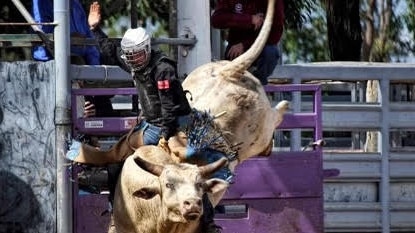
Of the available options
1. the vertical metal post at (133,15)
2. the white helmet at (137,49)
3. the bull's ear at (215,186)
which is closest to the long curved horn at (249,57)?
the white helmet at (137,49)

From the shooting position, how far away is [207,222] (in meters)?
9.77

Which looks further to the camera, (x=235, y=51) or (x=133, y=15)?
(x=133, y=15)

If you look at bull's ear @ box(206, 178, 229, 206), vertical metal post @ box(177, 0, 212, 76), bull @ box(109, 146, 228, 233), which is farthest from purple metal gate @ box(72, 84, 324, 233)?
bull's ear @ box(206, 178, 229, 206)

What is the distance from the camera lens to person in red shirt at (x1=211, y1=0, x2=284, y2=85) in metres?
11.6

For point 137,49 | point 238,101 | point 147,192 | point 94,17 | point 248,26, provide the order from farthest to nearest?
point 248,26 → point 94,17 → point 238,101 → point 137,49 → point 147,192

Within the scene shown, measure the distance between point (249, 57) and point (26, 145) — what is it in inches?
77.6

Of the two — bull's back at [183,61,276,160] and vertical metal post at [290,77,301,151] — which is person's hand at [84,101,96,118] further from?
vertical metal post at [290,77,301,151]

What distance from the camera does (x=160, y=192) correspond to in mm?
9383

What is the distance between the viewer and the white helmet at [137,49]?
10211mm

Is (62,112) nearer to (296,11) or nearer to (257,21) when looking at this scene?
(257,21)

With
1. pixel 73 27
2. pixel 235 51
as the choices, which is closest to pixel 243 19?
pixel 235 51

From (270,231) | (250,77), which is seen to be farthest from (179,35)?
(270,231)

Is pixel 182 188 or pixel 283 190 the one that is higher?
pixel 182 188

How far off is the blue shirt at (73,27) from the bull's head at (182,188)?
8.20ft
